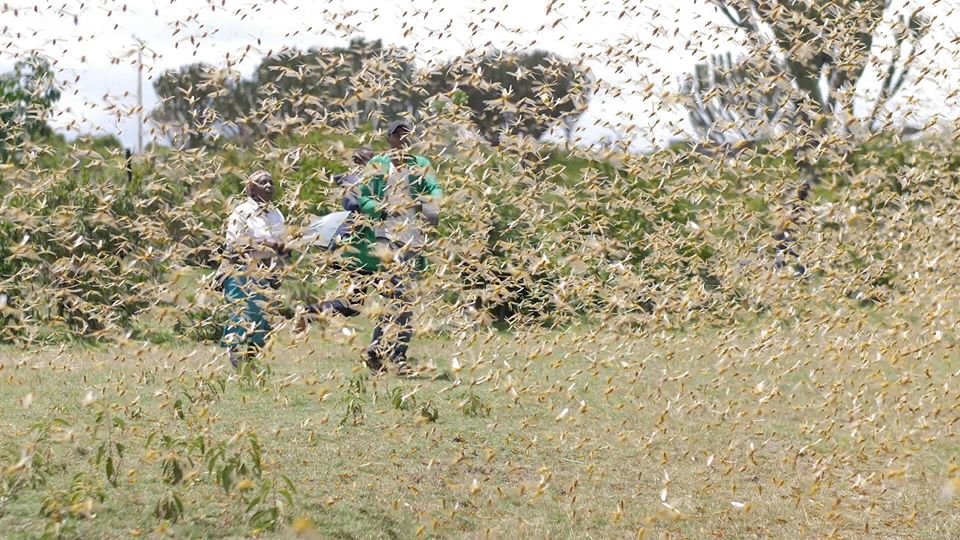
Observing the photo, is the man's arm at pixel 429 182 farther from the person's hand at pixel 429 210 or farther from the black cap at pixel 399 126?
the black cap at pixel 399 126

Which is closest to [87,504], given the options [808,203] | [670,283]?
[670,283]

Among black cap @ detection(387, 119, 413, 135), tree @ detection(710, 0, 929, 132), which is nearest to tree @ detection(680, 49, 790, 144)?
tree @ detection(710, 0, 929, 132)

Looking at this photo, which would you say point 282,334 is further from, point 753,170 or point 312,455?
point 753,170

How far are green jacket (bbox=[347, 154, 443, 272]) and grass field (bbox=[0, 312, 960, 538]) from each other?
2.14ft

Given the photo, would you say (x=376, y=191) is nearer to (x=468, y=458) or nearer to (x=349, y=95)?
(x=349, y=95)

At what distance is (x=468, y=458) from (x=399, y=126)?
6.74ft

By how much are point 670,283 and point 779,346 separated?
2.40 ft

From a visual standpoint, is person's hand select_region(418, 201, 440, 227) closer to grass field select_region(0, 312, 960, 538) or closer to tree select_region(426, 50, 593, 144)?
tree select_region(426, 50, 593, 144)

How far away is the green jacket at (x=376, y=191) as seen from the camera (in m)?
5.05

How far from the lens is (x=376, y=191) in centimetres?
712

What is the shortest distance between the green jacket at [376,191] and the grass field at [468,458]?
0.65 m

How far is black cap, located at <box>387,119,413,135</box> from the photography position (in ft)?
19.9

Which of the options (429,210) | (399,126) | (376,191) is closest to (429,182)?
(429,210)

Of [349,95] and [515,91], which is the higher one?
[349,95]
